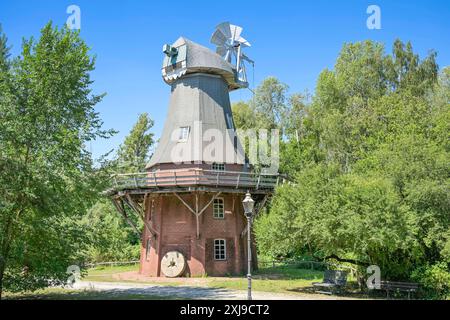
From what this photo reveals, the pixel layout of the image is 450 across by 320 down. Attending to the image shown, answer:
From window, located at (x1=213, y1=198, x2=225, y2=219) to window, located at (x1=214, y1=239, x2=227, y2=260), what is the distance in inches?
50.3

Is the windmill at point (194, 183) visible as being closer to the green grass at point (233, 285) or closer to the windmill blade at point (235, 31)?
the green grass at point (233, 285)

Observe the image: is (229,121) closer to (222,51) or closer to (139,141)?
(222,51)

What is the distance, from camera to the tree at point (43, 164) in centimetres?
1411

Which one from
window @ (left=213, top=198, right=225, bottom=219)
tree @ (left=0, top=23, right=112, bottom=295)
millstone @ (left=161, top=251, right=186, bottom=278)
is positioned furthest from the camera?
window @ (left=213, top=198, right=225, bottom=219)

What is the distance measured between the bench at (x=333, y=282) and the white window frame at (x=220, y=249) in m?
6.68

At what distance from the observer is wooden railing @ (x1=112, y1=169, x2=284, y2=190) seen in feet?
72.4

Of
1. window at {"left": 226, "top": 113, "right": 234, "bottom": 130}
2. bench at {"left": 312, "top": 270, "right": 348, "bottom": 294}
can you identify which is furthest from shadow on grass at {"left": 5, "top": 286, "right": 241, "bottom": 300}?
window at {"left": 226, "top": 113, "right": 234, "bottom": 130}

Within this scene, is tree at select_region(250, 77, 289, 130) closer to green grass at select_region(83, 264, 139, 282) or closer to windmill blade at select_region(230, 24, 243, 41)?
windmill blade at select_region(230, 24, 243, 41)

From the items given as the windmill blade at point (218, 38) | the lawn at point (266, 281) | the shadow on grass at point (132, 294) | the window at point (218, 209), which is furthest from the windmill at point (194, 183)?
the shadow on grass at point (132, 294)

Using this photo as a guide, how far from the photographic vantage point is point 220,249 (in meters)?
23.5

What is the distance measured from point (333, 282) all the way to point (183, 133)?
11.8 m
